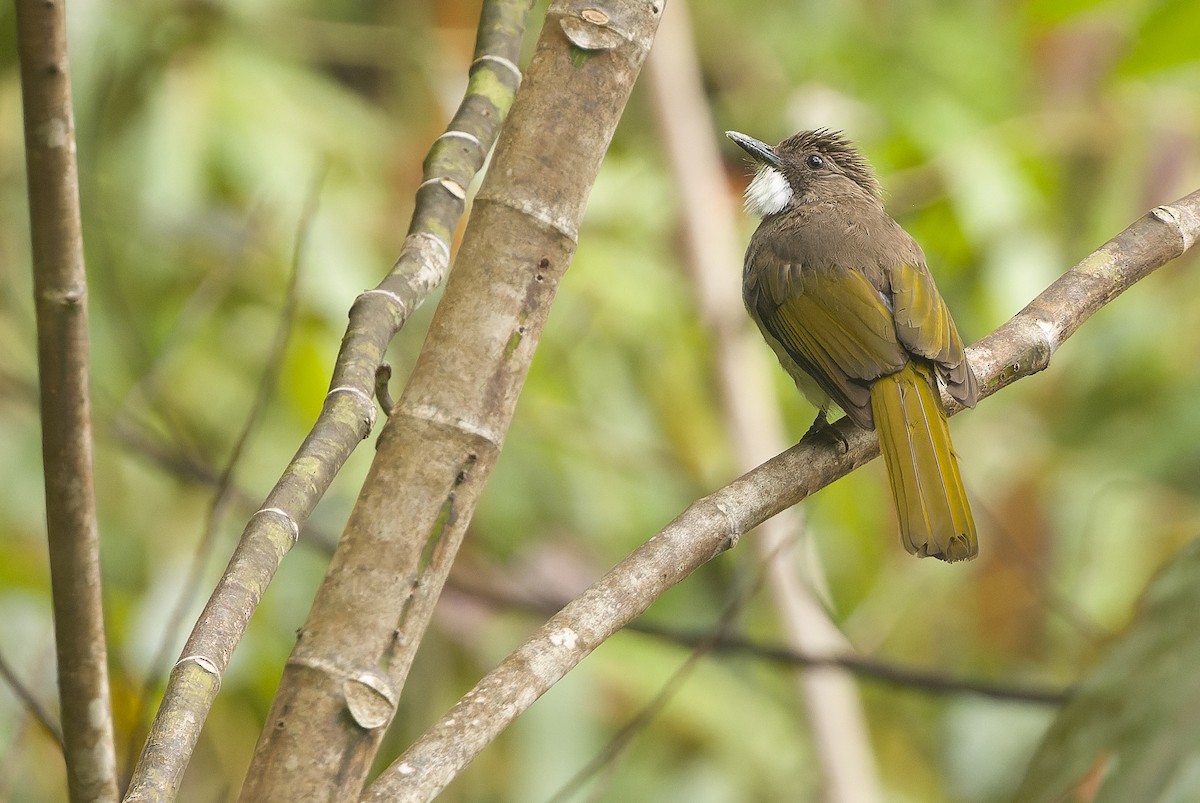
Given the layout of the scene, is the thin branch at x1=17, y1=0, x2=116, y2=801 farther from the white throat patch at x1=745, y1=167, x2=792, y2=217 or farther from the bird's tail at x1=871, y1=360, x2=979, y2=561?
the white throat patch at x1=745, y1=167, x2=792, y2=217

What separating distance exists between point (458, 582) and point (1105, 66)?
3.59 meters

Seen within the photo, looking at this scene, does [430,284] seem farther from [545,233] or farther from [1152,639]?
[1152,639]

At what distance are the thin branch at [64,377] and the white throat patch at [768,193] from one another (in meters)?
2.44

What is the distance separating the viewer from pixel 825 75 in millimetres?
5047

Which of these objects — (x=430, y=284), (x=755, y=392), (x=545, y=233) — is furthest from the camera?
(x=755, y=392)

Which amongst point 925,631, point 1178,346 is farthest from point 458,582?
point 1178,346

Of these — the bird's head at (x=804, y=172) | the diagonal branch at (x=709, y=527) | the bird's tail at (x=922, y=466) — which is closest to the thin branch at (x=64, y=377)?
the diagonal branch at (x=709, y=527)

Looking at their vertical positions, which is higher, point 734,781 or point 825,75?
point 825,75

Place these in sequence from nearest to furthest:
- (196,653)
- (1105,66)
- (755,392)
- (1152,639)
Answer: (196,653) → (1152,639) → (755,392) → (1105,66)

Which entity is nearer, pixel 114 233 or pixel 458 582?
pixel 458 582

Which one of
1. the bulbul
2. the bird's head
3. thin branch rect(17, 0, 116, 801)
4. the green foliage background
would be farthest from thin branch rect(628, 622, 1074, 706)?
the bird's head

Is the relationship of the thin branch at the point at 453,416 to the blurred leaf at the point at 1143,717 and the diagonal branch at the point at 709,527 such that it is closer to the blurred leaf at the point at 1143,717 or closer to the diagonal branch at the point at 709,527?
the diagonal branch at the point at 709,527

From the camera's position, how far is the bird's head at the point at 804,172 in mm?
3676

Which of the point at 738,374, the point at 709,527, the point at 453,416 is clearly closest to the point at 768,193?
the point at 738,374
